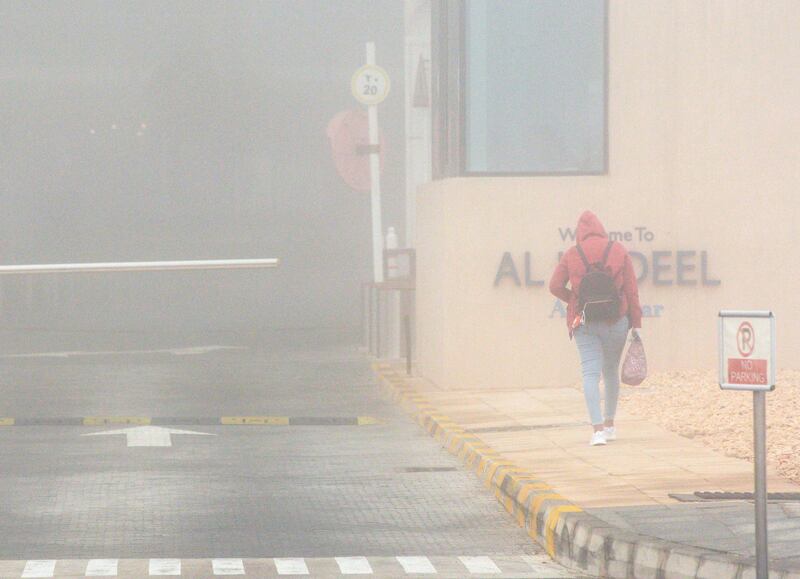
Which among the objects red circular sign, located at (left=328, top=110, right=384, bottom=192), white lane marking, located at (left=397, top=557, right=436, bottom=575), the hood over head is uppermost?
red circular sign, located at (left=328, top=110, right=384, bottom=192)

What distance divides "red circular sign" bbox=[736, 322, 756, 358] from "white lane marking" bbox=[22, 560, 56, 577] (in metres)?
3.37

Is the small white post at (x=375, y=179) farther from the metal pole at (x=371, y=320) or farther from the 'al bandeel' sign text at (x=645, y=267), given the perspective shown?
the 'al bandeel' sign text at (x=645, y=267)

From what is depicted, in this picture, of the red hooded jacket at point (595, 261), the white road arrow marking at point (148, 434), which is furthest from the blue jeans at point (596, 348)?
the white road arrow marking at point (148, 434)

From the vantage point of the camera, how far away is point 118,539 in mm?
9859

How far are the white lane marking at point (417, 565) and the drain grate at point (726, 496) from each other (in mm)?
1703

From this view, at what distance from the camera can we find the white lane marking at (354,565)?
8953 millimetres

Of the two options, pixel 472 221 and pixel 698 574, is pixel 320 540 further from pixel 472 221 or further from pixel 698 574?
pixel 472 221

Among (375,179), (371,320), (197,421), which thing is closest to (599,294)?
(197,421)

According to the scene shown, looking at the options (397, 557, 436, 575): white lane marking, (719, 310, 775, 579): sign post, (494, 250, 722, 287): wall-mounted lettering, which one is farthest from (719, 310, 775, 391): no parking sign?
(494, 250, 722, 287): wall-mounted lettering

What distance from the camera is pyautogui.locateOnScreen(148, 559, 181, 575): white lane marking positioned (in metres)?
8.91

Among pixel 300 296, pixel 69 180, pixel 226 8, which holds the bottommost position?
pixel 300 296

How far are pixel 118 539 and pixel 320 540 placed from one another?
41.6 inches

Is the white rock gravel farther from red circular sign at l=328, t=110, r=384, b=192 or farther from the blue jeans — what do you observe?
red circular sign at l=328, t=110, r=384, b=192

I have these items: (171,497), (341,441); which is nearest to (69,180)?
(341,441)
